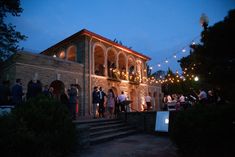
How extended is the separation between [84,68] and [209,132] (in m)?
12.7

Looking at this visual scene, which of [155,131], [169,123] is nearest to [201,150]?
[169,123]

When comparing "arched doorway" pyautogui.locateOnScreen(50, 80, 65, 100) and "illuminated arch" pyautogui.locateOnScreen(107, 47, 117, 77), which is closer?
"arched doorway" pyautogui.locateOnScreen(50, 80, 65, 100)

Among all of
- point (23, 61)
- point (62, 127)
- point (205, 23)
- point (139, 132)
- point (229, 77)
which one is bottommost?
point (139, 132)

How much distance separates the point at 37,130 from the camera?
4668 mm

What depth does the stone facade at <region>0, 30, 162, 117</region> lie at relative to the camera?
12.3 m

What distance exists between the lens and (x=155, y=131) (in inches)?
406

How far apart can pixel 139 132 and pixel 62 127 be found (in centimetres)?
660

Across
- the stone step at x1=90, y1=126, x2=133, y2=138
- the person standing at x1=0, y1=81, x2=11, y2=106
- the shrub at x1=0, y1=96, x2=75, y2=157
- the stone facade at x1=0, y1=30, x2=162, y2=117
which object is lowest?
the stone step at x1=90, y1=126, x2=133, y2=138

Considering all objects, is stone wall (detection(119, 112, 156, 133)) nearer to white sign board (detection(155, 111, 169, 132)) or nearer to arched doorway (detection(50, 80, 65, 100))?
white sign board (detection(155, 111, 169, 132))

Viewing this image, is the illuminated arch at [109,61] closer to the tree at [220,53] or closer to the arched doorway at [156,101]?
the arched doorway at [156,101]

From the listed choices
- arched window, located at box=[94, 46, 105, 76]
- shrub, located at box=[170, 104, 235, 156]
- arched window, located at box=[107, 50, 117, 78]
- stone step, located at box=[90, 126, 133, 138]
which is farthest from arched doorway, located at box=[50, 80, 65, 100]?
shrub, located at box=[170, 104, 235, 156]

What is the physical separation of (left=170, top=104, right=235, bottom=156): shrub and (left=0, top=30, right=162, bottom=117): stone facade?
10.4m

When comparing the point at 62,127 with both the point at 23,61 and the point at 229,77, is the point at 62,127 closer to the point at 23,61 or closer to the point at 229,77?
the point at 229,77

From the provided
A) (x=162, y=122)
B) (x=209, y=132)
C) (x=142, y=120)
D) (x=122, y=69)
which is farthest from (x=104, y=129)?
(x=122, y=69)
